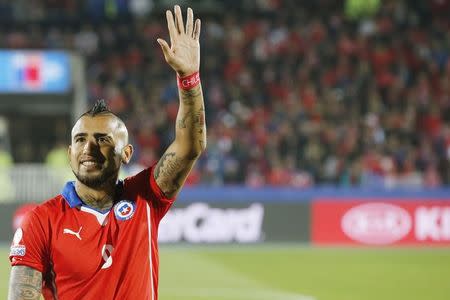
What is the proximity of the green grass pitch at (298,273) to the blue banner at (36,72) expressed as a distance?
13.0 ft

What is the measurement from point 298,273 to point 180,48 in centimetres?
975

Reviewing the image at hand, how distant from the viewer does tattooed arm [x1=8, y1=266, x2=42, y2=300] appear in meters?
3.56

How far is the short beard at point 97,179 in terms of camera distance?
11.9 ft

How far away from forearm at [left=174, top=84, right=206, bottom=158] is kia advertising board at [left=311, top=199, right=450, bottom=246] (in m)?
13.2

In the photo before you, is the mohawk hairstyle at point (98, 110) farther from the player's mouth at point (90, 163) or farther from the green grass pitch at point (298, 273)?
the green grass pitch at point (298, 273)

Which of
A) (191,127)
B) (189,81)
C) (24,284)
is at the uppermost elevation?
(189,81)

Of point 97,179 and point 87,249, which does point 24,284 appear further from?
point 97,179

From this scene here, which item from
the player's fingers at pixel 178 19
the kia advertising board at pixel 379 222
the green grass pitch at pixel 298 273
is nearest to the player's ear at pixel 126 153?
the player's fingers at pixel 178 19

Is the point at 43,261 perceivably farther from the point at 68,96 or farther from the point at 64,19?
the point at 64,19

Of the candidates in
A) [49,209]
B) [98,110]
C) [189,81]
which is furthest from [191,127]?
[49,209]

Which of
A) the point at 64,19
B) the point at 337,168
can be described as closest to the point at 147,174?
the point at 337,168

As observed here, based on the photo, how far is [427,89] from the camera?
21.3 metres

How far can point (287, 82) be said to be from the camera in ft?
72.0

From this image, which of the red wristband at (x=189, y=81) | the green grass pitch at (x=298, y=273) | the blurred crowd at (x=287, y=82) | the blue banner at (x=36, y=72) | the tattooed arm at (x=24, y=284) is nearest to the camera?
the tattooed arm at (x=24, y=284)
